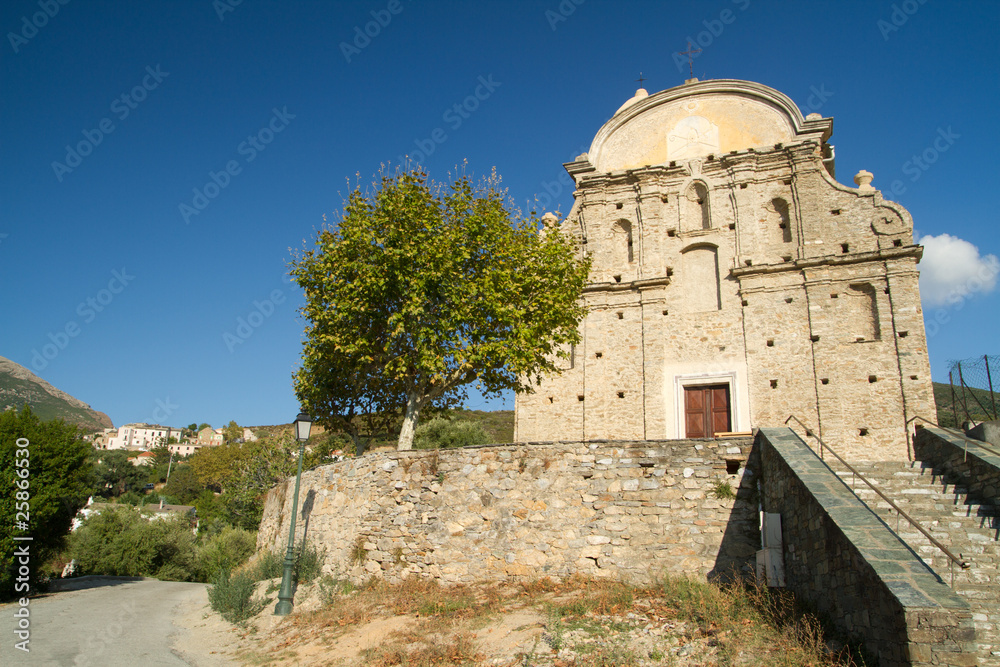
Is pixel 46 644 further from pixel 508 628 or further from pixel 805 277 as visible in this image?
pixel 805 277

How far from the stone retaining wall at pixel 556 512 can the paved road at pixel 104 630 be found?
343cm

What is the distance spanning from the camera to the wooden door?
16703 millimetres

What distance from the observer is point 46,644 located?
34.0ft

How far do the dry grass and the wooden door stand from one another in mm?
7922

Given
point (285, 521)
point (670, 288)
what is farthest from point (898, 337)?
point (285, 521)

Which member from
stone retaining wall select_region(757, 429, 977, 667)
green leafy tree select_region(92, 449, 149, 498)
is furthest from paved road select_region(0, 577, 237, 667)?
green leafy tree select_region(92, 449, 149, 498)

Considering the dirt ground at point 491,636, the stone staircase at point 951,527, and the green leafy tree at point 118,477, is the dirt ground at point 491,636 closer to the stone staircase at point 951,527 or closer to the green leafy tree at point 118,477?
the stone staircase at point 951,527

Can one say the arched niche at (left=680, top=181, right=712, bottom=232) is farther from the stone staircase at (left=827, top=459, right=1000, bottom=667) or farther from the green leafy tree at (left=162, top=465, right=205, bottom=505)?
the green leafy tree at (left=162, top=465, right=205, bottom=505)

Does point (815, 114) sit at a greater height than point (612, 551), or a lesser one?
greater

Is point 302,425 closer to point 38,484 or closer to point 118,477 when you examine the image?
point 38,484

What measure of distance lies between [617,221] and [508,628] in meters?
13.9

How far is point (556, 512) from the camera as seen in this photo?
1062 cm

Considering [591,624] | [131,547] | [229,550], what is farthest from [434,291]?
[131,547]

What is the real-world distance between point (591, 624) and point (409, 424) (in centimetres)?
720
